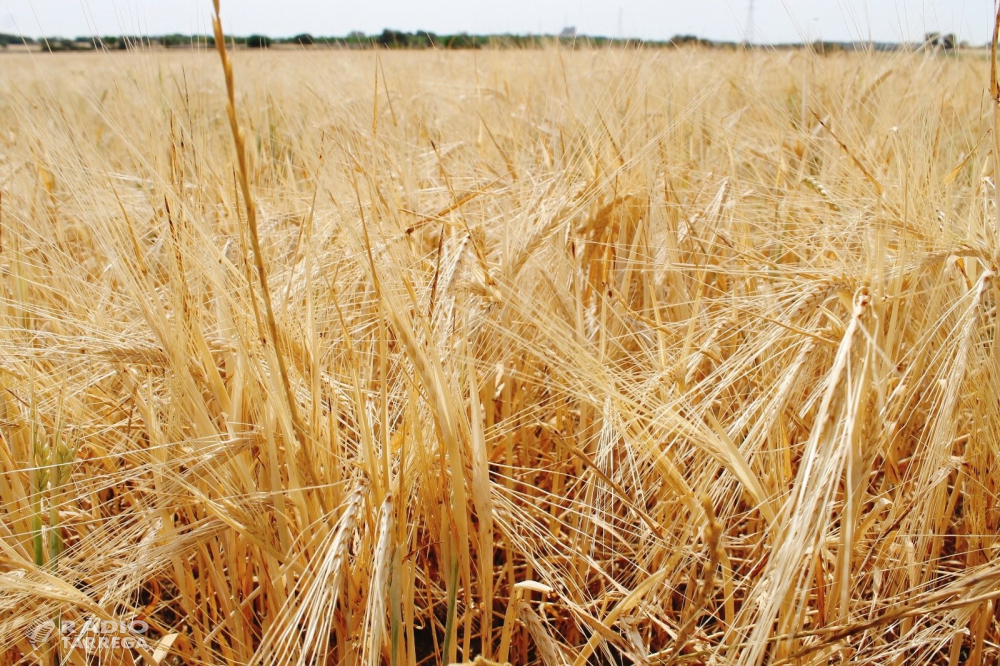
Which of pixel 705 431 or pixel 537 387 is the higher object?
pixel 705 431

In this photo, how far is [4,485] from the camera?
2.67ft

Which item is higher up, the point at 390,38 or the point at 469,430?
the point at 390,38

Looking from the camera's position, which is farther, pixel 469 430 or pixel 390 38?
pixel 390 38

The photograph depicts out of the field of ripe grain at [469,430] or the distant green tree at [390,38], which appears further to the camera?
the distant green tree at [390,38]

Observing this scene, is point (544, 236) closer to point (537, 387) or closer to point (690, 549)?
point (537, 387)

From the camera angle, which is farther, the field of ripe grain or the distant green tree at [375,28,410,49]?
the distant green tree at [375,28,410,49]

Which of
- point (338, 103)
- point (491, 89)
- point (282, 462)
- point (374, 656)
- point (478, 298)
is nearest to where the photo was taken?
point (374, 656)

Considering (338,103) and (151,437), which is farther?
(338,103)

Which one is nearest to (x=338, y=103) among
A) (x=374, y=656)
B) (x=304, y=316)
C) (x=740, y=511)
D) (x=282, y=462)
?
(x=304, y=316)

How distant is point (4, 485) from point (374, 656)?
1.78 feet

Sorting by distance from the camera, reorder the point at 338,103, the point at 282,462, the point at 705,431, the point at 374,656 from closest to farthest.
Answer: the point at 374,656, the point at 705,431, the point at 282,462, the point at 338,103

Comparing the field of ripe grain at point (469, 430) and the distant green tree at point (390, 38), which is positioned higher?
the distant green tree at point (390, 38)

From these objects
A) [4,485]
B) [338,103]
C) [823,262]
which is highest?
[338,103]

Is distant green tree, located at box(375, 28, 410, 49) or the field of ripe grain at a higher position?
distant green tree, located at box(375, 28, 410, 49)
